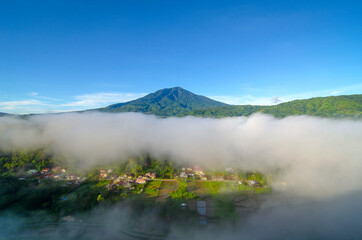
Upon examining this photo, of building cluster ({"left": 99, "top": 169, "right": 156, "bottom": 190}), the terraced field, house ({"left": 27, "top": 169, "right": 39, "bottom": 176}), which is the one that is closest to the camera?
the terraced field

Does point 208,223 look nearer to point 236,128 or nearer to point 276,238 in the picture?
point 276,238

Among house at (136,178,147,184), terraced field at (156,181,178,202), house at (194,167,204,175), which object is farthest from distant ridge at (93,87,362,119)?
house at (136,178,147,184)

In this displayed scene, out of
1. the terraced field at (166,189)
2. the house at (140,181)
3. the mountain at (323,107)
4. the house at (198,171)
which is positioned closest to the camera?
the terraced field at (166,189)

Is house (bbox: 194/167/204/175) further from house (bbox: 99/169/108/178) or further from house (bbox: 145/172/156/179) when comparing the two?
house (bbox: 99/169/108/178)

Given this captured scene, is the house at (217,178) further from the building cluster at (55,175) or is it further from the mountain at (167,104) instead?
the mountain at (167,104)

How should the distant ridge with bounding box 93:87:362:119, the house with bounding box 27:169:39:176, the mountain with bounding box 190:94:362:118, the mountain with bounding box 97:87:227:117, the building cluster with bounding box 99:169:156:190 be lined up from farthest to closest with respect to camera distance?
the mountain with bounding box 97:87:227:117 < the distant ridge with bounding box 93:87:362:119 < the mountain with bounding box 190:94:362:118 < the house with bounding box 27:169:39:176 < the building cluster with bounding box 99:169:156:190

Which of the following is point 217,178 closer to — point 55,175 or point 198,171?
point 198,171

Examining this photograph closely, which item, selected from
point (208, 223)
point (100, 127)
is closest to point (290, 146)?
point (208, 223)

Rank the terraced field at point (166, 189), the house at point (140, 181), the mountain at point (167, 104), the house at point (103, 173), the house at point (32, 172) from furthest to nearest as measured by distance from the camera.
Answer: the mountain at point (167, 104), the house at point (103, 173), the house at point (32, 172), the house at point (140, 181), the terraced field at point (166, 189)

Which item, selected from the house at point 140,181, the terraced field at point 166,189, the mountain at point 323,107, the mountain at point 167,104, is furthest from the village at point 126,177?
the mountain at point 167,104
